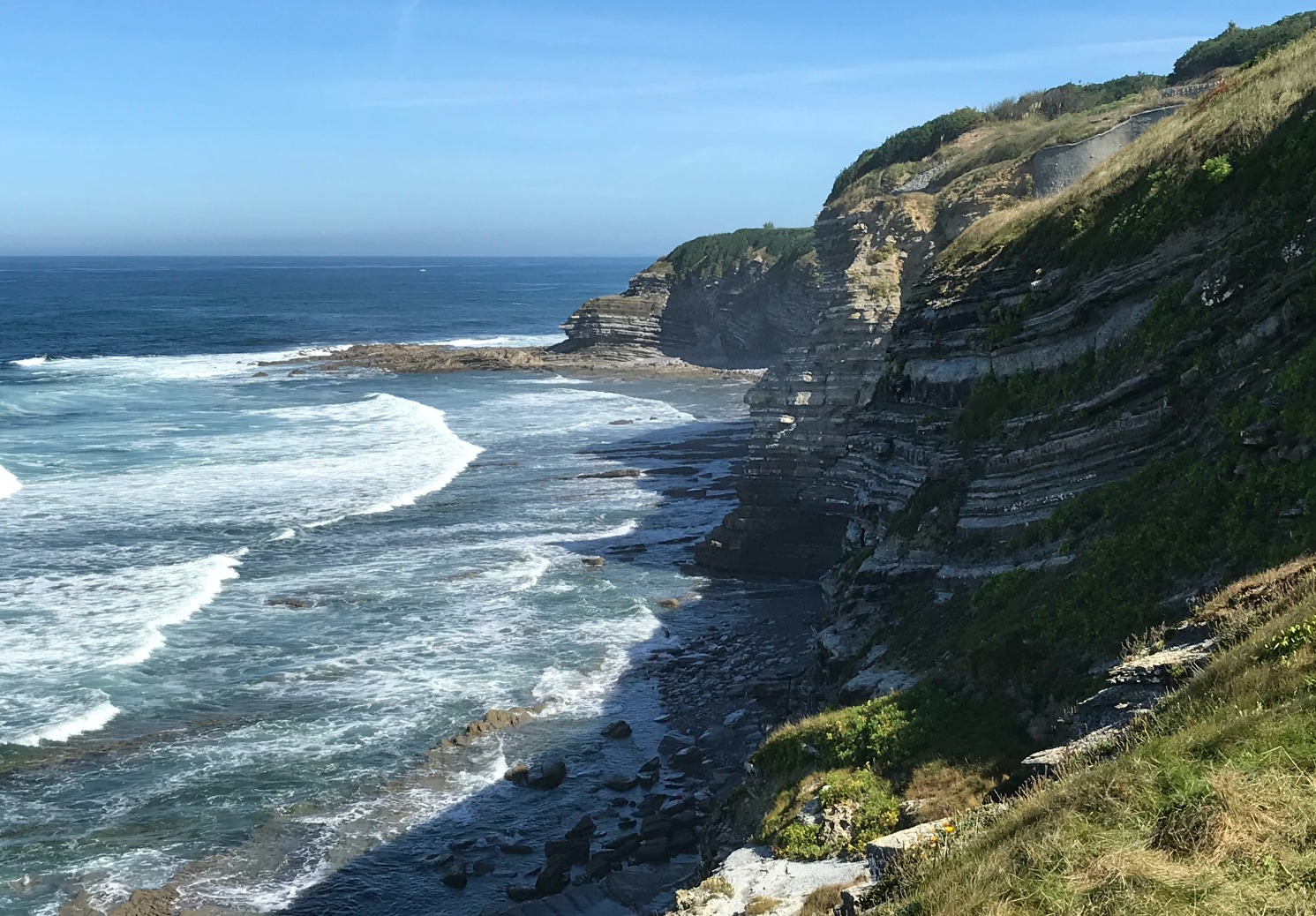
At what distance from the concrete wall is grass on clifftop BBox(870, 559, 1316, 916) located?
22276mm

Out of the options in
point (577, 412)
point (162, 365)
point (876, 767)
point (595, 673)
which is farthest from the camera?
point (162, 365)

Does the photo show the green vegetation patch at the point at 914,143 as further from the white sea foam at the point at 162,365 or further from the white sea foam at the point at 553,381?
the white sea foam at the point at 162,365

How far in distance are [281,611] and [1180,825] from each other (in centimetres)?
2608

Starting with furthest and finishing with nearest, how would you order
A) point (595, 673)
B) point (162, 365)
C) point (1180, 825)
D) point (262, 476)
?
point (162, 365) < point (262, 476) < point (595, 673) < point (1180, 825)

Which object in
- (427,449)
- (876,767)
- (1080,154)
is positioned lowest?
(427,449)

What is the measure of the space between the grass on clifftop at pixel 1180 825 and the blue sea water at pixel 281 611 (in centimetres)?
1332

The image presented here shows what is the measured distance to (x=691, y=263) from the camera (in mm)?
95438

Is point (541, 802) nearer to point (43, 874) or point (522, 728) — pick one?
point (522, 728)

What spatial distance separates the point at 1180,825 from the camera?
7.36 m

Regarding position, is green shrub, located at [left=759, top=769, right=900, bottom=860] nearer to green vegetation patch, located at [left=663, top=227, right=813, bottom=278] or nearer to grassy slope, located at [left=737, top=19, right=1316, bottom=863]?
grassy slope, located at [left=737, top=19, right=1316, bottom=863]

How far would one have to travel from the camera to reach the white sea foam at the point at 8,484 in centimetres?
4216

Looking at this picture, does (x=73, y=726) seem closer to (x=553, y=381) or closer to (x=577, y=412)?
(x=577, y=412)

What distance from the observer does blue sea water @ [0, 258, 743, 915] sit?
20.1m

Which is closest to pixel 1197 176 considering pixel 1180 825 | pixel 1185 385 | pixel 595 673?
pixel 1185 385
